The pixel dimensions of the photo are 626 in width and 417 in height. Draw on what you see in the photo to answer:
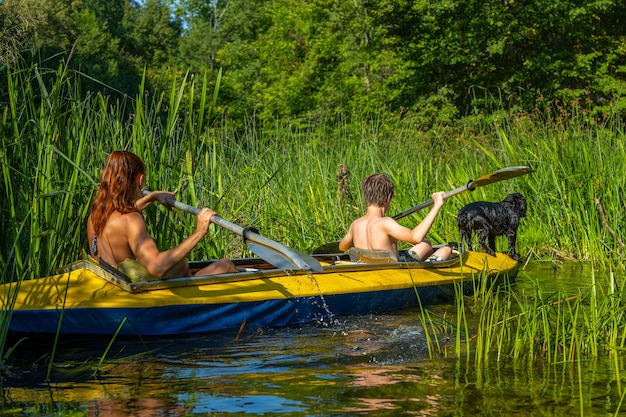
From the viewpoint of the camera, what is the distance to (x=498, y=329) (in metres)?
5.90

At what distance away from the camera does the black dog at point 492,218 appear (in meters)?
8.82

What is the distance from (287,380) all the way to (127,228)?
5.93 ft

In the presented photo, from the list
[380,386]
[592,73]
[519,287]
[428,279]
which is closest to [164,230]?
[428,279]

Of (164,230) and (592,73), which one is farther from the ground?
(592,73)

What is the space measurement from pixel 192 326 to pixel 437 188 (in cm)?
520

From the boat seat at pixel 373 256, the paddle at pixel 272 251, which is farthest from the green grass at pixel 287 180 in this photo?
the boat seat at pixel 373 256

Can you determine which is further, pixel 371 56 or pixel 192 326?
pixel 371 56

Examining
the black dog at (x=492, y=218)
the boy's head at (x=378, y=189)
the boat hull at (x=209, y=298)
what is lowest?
the boat hull at (x=209, y=298)

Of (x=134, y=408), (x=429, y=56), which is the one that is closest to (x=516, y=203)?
(x=134, y=408)

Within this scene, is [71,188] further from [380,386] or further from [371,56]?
[371,56]

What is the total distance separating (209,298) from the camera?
6441mm

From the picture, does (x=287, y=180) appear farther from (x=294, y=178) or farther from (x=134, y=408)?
(x=134, y=408)

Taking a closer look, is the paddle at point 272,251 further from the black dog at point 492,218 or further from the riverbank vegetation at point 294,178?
the black dog at point 492,218

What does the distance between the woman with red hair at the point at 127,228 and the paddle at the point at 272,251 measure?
0.16 meters
